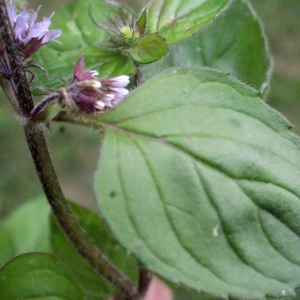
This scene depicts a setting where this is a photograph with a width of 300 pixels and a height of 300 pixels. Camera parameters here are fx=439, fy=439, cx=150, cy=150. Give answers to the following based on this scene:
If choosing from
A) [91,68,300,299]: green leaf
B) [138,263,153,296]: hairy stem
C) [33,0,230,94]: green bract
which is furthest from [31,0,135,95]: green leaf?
[138,263,153,296]: hairy stem

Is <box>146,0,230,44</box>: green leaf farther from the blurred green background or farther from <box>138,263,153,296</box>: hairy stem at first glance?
the blurred green background

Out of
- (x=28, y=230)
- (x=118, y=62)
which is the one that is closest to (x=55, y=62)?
(x=118, y=62)

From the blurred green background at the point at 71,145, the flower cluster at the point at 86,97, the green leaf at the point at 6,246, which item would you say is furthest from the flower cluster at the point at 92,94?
the blurred green background at the point at 71,145

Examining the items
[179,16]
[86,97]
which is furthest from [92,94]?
[179,16]

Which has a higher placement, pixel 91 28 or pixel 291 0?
pixel 91 28

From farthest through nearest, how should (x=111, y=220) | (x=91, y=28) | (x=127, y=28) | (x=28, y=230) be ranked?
1. (x=28, y=230)
2. (x=91, y=28)
3. (x=127, y=28)
4. (x=111, y=220)

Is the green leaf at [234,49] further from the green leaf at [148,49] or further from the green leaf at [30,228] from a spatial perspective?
the green leaf at [30,228]

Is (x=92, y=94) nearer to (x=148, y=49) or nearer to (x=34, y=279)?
(x=148, y=49)

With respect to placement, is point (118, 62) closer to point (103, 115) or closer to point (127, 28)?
point (127, 28)
